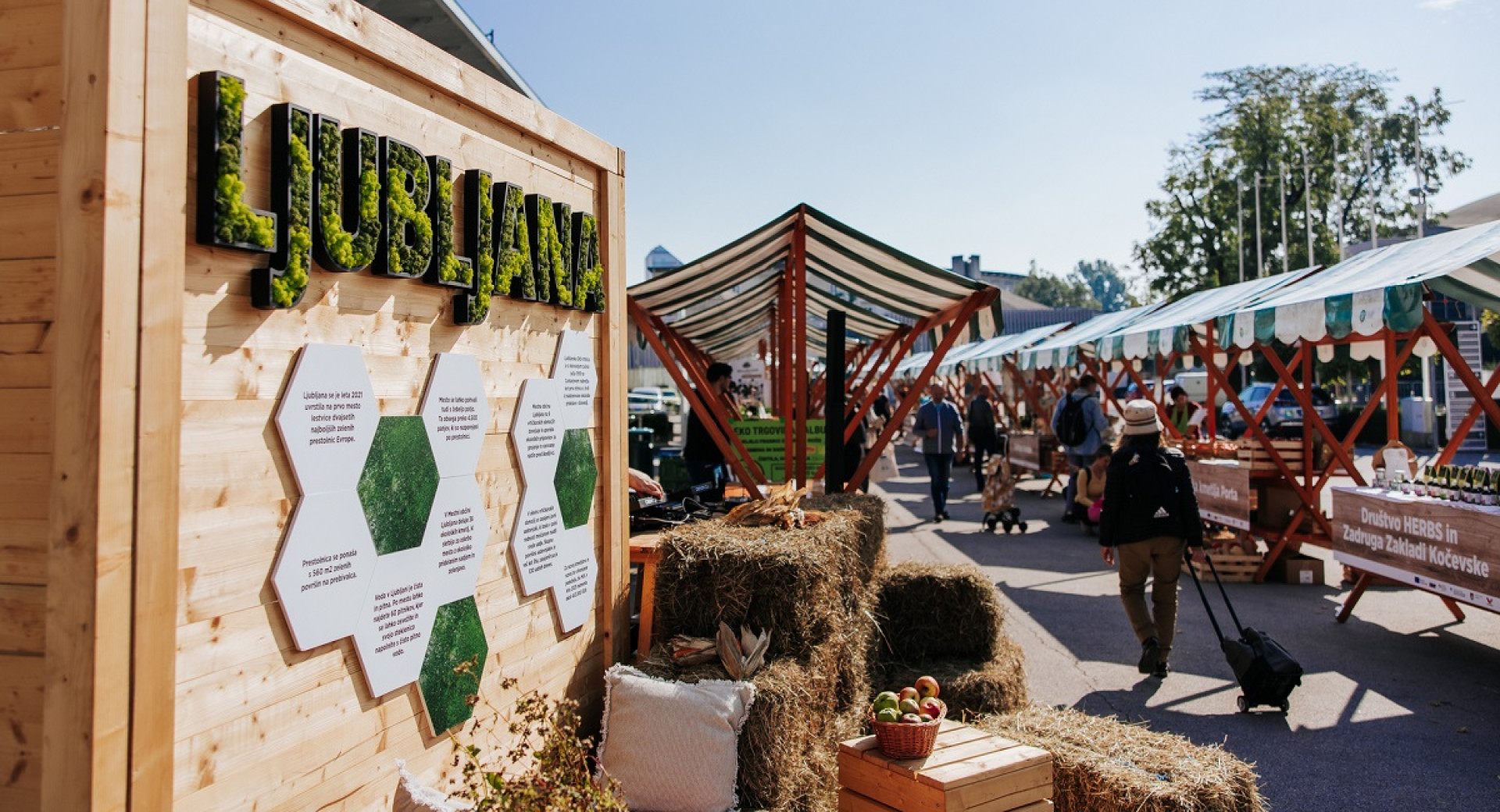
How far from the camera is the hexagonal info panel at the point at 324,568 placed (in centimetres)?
274

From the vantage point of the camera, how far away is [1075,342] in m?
15.1

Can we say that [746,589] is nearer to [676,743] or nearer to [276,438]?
[676,743]

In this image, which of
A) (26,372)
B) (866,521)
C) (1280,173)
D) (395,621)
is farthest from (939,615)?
A: (1280,173)

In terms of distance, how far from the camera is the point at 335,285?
2947mm

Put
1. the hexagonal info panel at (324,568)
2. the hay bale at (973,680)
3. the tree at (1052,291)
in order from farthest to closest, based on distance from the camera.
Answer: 1. the tree at (1052,291)
2. the hay bale at (973,680)
3. the hexagonal info panel at (324,568)

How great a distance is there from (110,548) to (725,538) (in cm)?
278

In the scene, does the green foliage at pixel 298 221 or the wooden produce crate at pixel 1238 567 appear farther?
the wooden produce crate at pixel 1238 567

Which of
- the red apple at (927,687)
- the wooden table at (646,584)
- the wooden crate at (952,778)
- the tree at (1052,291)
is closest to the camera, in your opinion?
the wooden crate at (952,778)

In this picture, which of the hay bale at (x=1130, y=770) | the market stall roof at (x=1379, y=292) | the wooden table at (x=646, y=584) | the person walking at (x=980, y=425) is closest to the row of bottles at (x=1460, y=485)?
the market stall roof at (x=1379, y=292)

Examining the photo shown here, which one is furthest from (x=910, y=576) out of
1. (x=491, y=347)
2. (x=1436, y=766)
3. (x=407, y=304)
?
(x=407, y=304)

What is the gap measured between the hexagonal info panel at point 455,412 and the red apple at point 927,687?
209cm

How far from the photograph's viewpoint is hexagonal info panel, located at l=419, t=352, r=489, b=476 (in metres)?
3.38

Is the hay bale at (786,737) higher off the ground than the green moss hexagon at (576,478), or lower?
lower

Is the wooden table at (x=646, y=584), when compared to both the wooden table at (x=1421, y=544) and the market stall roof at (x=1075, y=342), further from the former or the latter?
the market stall roof at (x=1075, y=342)
